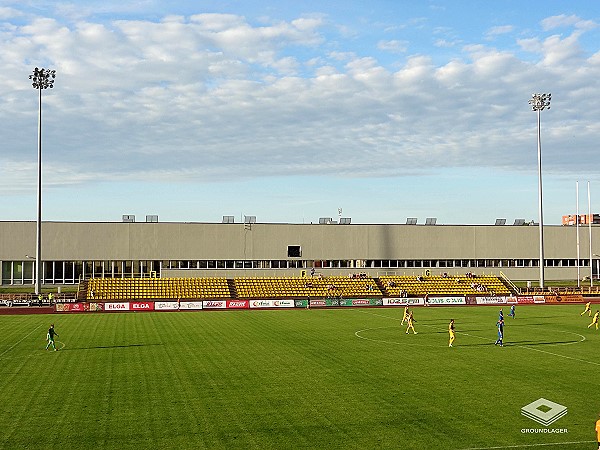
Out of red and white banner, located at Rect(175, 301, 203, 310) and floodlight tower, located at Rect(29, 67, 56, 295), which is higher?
floodlight tower, located at Rect(29, 67, 56, 295)

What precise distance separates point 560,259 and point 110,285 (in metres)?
67.6

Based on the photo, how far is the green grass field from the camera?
19.9 meters

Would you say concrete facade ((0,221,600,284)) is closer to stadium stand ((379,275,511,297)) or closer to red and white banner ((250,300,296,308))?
stadium stand ((379,275,511,297))

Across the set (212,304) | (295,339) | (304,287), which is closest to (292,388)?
(295,339)

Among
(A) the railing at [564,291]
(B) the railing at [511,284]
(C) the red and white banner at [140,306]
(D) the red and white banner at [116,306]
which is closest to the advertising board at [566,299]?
(A) the railing at [564,291]

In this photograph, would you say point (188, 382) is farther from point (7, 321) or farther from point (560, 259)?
point (560, 259)

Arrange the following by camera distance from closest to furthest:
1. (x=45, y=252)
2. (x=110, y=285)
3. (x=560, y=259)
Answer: (x=110, y=285), (x=45, y=252), (x=560, y=259)

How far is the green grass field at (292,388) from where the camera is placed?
65.3 ft

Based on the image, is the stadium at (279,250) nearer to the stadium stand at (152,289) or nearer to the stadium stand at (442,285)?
the stadium stand at (442,285)

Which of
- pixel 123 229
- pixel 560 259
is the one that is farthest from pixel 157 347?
pixel 560 259

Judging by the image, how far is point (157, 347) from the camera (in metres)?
38.7

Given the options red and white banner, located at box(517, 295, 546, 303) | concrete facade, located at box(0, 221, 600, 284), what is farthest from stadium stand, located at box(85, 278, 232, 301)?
red and white banner, located at box(517, 295, 546, 303)

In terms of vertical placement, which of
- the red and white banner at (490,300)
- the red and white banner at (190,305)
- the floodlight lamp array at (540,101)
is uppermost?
the floodlight lamp array at (540,101)

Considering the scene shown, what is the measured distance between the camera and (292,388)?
87.5 feet
